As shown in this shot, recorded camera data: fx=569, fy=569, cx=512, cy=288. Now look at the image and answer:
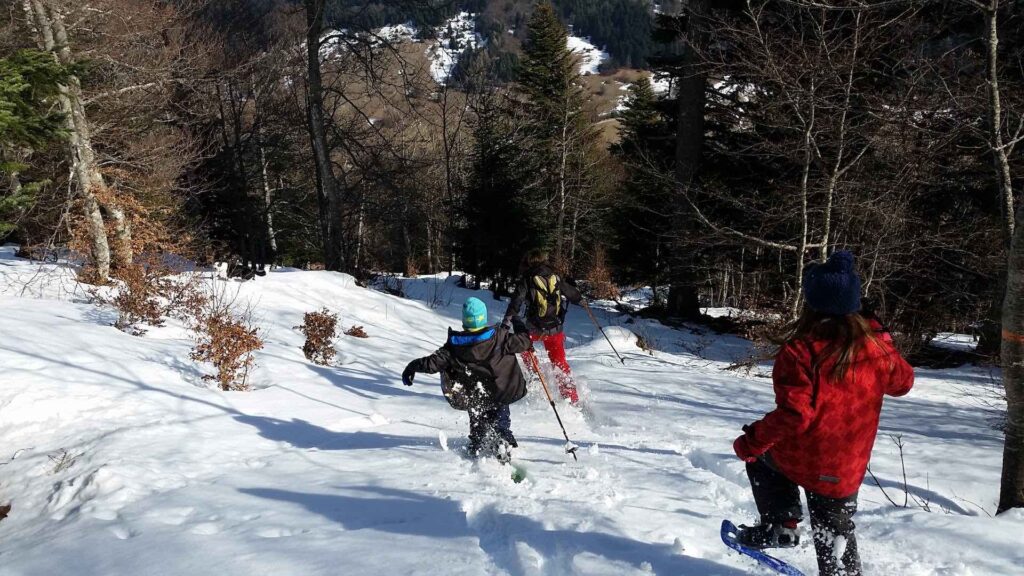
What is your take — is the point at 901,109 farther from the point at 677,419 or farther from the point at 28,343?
the point at 28,343

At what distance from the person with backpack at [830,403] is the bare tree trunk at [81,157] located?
36.6ft

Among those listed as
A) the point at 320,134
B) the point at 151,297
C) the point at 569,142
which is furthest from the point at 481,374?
the point at 569,142

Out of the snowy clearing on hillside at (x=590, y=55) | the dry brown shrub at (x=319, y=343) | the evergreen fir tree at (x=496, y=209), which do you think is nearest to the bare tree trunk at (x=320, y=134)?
the evergreen fir tree at (x=496, y=209)

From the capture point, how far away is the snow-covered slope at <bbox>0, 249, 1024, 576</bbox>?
3.19 meters

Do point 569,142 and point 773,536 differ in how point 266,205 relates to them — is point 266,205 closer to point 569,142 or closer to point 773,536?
point 569,142

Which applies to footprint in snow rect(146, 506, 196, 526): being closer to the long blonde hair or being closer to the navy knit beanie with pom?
the long blonde hair

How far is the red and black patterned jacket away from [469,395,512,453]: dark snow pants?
8.37 ft

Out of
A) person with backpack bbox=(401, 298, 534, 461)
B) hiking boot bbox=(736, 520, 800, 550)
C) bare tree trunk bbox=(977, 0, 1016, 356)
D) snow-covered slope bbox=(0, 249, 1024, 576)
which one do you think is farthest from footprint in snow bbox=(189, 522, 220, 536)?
bare tree trunk bbox=(977, 0, 1016, 356)

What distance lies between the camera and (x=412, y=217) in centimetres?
2092

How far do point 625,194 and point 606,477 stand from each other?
1979 centimetres

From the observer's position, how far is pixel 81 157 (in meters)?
9.91

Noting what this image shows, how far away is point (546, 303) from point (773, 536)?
15.0 ft

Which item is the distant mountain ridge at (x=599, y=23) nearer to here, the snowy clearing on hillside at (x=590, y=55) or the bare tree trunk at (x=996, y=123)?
the snowy clearing on hillside at (x=590, y=55)

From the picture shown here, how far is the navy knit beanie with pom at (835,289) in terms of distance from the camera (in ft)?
8.30
